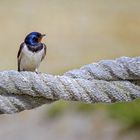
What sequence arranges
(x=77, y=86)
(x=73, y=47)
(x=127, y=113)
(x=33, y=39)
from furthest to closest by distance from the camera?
(x=73, y=47), (x=127, y=113), (x=33, y=39), (x=77, y=86)

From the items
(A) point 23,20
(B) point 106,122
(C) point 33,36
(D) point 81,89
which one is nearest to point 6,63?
(A) point 23,20

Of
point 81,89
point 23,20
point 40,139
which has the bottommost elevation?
point 40,139

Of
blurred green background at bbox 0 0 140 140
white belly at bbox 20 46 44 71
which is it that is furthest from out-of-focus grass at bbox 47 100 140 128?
white belly at bbox 20 46 44 71

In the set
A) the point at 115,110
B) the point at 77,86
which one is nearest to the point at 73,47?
the point at 115,110

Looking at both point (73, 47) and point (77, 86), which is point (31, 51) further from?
point (73, 47)

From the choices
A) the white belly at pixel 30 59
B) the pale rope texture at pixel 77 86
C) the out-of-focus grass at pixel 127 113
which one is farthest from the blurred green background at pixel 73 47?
the pale rope texture at pixel 77 86

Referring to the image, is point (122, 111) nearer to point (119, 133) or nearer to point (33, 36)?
point (119, 133)

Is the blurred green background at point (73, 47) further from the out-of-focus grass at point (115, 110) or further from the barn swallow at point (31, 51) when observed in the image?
the barn swallow at point (31, 51)
